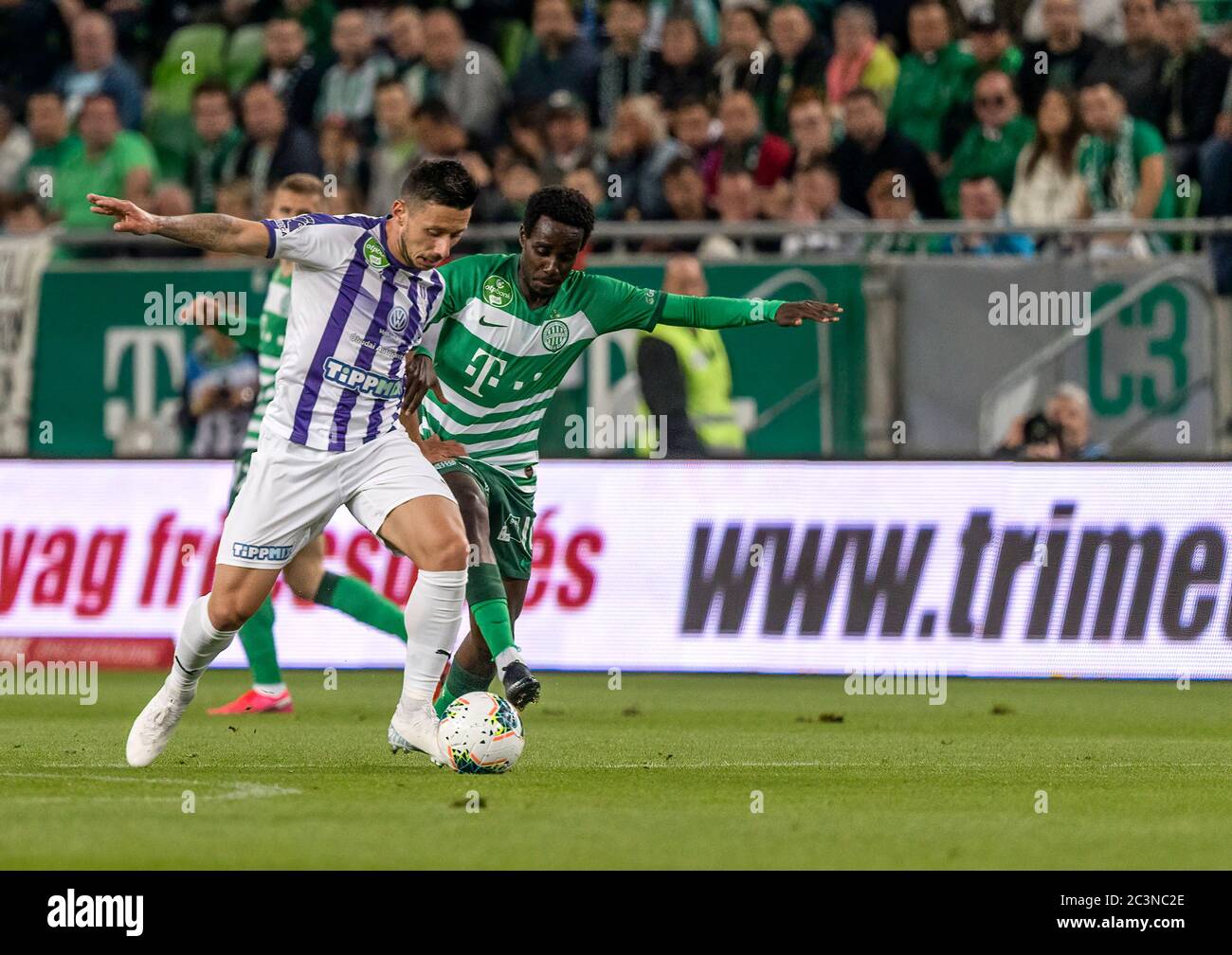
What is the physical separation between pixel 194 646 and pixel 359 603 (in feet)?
7.99

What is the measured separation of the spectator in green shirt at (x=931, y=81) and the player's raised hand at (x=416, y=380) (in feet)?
27.9

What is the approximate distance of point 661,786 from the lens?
8641 millimetres

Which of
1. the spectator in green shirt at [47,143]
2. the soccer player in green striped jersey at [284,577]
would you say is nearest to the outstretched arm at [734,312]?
the soccer player in green striped jersey at [284,577]

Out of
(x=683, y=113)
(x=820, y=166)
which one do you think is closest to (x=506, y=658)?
(x=820, y=166)

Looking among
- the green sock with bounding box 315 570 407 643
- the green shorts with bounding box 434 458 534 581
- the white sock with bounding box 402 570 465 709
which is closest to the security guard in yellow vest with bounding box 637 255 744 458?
the green sock with bounding box 315 570 407 643

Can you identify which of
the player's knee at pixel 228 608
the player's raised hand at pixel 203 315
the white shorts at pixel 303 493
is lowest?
the player's knee at pixel 228 608

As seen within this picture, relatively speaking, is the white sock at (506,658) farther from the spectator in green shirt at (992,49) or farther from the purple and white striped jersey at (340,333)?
the spectator in green shirt at (992,49)

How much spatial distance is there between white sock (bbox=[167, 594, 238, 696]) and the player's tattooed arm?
147 cm

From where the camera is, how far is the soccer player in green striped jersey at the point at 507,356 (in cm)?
941

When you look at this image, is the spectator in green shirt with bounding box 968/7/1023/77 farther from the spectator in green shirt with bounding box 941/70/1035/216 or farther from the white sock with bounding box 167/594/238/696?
the white sock with bounding box 167/594/238/696

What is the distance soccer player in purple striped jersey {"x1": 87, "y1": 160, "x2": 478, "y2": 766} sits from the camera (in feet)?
28.4

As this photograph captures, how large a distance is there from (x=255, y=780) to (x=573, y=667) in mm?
5345

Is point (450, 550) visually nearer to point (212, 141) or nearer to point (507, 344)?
point (507, 344)
